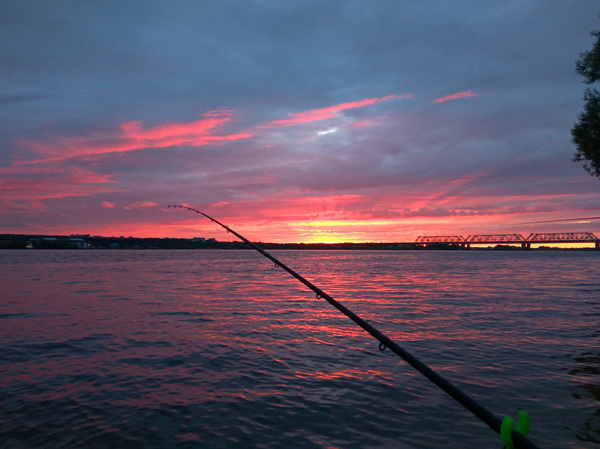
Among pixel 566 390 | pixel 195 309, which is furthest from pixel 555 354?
pixel 195 309

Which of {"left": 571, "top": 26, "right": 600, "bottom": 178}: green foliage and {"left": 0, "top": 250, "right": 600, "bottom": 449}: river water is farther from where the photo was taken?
{"left": 571, "top": 26, "right": 600, "bottom": 178}: green foliage

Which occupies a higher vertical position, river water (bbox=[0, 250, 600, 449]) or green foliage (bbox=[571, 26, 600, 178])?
green foliage (bbox=[571, 26, 600, 178])

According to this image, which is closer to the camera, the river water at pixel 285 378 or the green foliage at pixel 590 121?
the river water at pixel 285 378

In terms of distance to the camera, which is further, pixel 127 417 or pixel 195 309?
pixel 195 309

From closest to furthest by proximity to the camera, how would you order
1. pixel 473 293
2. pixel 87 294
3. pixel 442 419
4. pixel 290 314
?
pixel 442 419, pixel 290 314, pixel 87 294, pixel 473 293

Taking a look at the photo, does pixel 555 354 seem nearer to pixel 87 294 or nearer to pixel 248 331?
pixel 248 331

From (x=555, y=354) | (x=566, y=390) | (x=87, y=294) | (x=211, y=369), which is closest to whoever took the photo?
(x=566, y=390)

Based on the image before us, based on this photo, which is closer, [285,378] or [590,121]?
[285,378]

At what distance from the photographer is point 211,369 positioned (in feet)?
27.1

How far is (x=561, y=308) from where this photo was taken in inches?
638

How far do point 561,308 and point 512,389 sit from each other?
1155cm

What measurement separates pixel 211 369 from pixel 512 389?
5.60m

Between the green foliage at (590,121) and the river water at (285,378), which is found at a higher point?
the green foliage at (590,121)

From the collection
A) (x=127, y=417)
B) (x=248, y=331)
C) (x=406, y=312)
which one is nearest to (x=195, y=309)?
(x=248, y=331)
